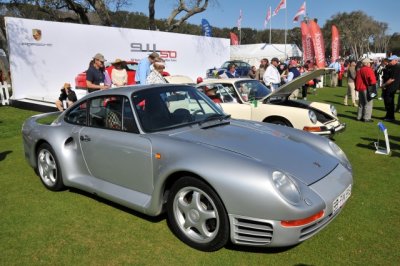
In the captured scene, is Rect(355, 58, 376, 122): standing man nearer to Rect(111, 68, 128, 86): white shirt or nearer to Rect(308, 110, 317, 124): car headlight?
Rect(308, 110, 317, 124): car headlight

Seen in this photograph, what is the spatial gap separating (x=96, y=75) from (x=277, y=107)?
3.89m

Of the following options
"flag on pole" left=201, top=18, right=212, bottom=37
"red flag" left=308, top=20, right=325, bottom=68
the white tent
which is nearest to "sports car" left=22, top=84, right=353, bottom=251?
"red flag" left=308, top=20, right=325, bottom=68

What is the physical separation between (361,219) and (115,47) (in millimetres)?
15229

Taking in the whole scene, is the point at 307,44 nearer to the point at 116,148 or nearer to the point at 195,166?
the point at 116,148

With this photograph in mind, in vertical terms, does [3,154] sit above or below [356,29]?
below

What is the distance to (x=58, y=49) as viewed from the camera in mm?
14359

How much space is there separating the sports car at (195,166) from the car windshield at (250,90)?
329 centimetres

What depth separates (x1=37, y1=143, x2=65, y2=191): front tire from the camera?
177 inches

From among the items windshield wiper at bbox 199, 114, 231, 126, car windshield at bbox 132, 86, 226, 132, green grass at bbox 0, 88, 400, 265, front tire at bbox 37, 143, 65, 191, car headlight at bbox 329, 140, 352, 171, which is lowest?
green grass at bbox 0, 88, 400, 265

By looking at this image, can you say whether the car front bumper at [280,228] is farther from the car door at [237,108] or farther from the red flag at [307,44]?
the red flag at [307,44]

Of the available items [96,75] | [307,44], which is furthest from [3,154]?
[307,44]

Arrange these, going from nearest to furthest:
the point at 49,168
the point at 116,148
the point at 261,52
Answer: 1. the point at 116,148
2. the point at 49,168
3. the point at 261,52

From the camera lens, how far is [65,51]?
48.0 ft

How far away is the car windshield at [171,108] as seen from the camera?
12.2ft
